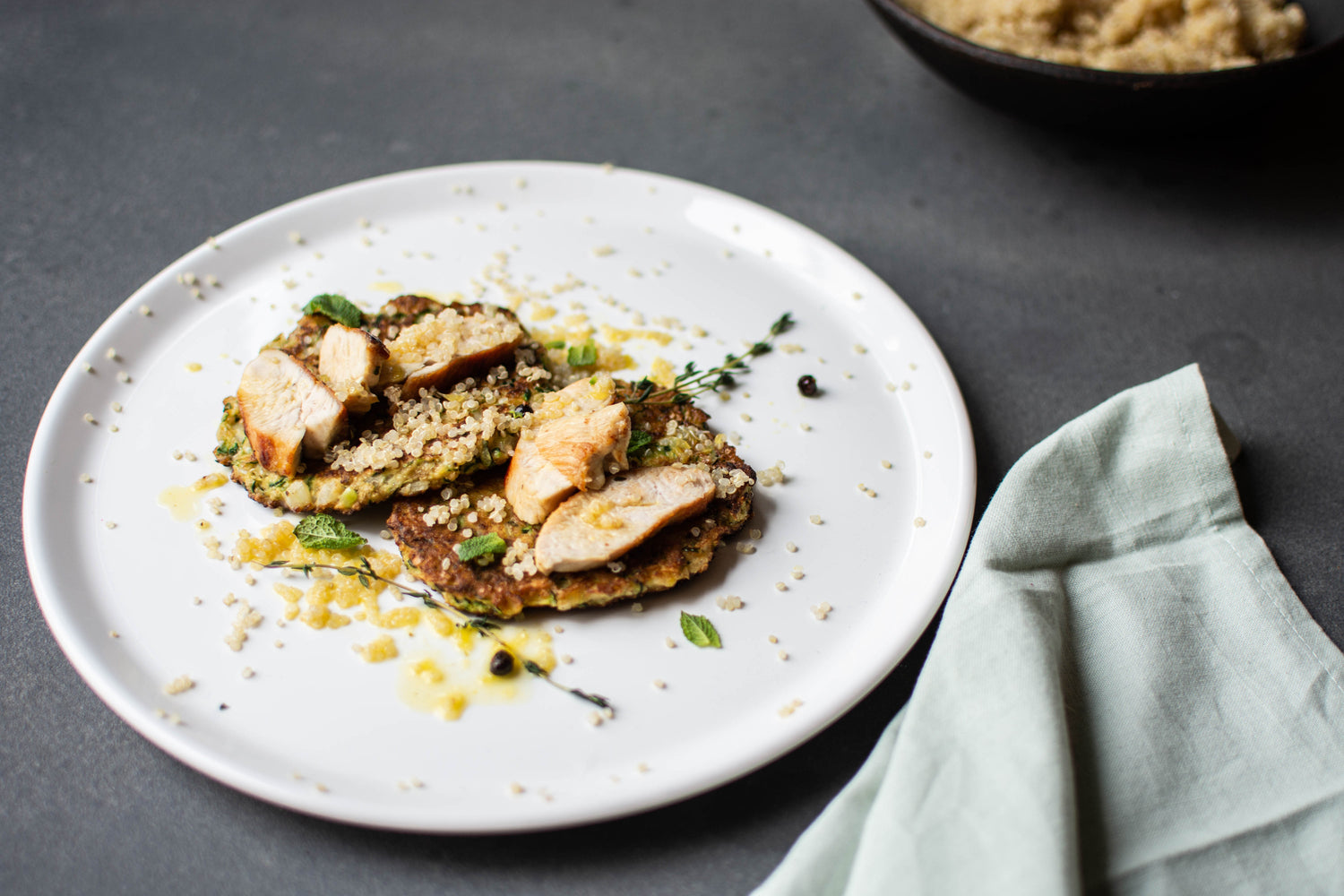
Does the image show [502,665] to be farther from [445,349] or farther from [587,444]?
[445,349]

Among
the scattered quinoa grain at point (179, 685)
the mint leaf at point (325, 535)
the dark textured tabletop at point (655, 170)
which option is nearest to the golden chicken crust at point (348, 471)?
the mint leaf at point (325, 535)

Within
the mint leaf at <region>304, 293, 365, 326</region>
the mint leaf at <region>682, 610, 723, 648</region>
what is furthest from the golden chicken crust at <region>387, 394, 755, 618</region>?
the mint leaf at <region>304, 293, 365, 326</region>

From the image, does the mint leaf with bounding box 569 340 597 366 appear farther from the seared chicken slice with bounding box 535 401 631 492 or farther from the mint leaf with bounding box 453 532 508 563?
the mint leaf with bounding box 453 532 508 563

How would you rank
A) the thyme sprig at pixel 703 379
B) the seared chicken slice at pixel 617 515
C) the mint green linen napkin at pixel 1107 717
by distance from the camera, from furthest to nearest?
the thyme sprig at pixel 703 379
the seared chicken slice at pixel 617 515
the mint green linen napkin at pixel 1107 717

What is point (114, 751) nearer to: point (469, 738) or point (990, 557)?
point (469, 738)

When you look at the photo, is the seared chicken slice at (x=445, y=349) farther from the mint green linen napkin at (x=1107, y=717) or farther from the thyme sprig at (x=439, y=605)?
the mint green linen napkin at (x=1107, y=717)

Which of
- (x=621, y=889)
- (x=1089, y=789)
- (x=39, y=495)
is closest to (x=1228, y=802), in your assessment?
(x=1089, y=789)
